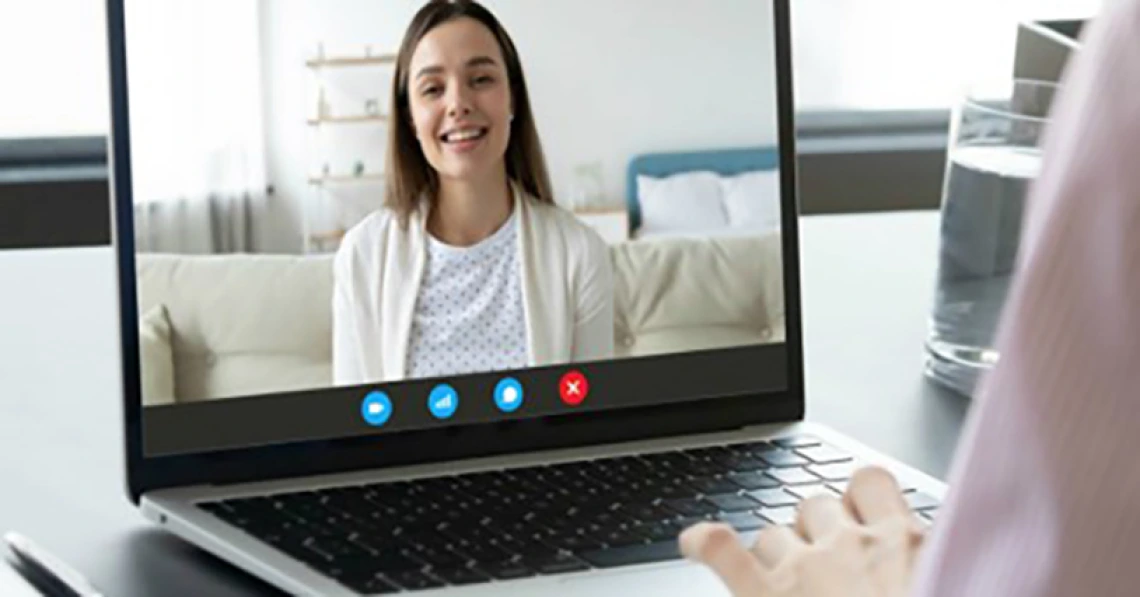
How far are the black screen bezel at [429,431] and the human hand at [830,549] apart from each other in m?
0.37

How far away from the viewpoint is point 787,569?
2.85ft

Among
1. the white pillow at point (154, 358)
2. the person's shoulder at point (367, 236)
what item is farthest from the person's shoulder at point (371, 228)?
the white pillow at point (154, 358)

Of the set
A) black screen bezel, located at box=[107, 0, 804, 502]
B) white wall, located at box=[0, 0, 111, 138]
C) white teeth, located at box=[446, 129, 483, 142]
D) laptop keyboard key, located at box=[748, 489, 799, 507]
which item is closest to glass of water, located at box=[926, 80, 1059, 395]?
black screen bezel, located at box=[107, 0, 804, 502]

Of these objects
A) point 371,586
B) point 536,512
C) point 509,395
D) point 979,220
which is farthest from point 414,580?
point 979,220

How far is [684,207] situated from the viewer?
1.29m

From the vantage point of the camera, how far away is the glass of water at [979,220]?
1501 millimetres

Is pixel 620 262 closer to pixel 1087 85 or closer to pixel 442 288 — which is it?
pixel 442 288

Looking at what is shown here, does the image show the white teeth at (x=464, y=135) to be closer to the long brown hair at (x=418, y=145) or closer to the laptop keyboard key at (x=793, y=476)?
the long brown hair at (x=418, y=145)

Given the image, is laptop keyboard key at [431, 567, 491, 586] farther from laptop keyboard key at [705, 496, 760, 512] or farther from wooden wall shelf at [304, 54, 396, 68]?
wooden wall shelf at [304, 54, 396, 68]

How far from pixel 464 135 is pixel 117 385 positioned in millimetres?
332

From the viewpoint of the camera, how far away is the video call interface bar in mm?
1218

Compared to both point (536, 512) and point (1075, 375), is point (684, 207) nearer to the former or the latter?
point (536, 512)

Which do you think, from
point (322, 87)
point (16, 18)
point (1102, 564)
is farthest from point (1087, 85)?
point (16, 18)

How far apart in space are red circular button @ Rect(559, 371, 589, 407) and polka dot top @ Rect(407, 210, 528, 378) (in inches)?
1.1
